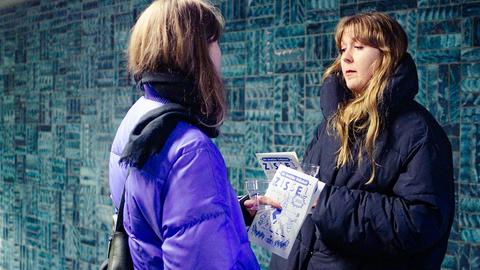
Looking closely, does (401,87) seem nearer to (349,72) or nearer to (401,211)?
(349,72)

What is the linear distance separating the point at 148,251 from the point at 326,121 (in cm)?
101

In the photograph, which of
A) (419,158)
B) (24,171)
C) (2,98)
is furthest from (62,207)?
(419,158)

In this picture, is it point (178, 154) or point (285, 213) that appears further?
point (285, 213)

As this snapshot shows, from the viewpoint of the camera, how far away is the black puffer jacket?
1.94 meters

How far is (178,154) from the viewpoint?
143 cm

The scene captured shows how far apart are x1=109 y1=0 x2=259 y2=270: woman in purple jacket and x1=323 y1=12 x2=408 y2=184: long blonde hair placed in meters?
0.71

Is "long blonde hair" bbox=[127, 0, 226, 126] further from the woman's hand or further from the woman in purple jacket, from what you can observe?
the woman's hand

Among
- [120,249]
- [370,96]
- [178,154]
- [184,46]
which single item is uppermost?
[184,46]

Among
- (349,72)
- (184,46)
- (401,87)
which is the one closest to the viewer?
(184,46)

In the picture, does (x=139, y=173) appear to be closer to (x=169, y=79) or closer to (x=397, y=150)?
(x=169, y=79)

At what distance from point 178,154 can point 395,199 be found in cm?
88

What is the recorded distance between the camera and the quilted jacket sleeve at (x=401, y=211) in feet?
6.34

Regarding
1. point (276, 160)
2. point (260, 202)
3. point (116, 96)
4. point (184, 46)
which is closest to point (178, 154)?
point (184, 46)

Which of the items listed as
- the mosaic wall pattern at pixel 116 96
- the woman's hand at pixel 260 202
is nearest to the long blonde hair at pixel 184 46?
the woman's hand at pixel 260 202
